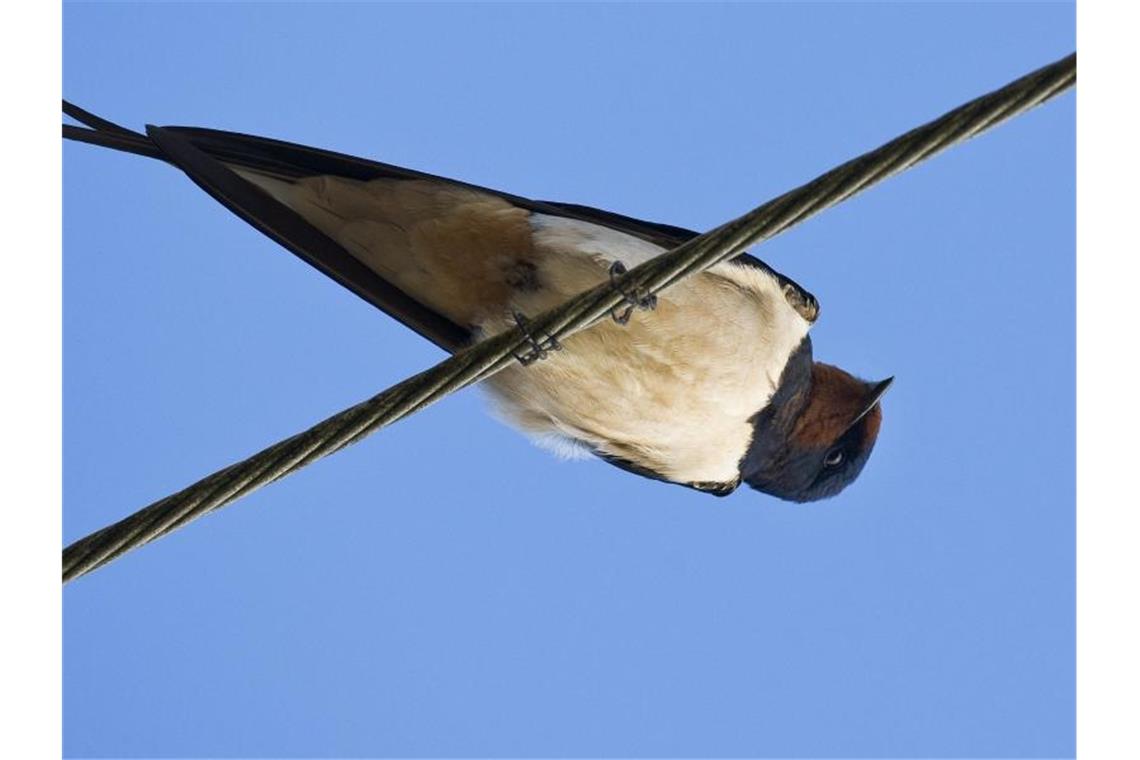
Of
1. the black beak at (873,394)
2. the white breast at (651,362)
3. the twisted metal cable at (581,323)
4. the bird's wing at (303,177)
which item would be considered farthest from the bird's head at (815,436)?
the twisted metal cable at (581,323)

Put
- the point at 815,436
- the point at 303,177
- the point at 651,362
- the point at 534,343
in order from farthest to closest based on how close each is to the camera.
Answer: the point at 815,436 < the point at 303,177 < the point at 651,362 < the point at 534,343

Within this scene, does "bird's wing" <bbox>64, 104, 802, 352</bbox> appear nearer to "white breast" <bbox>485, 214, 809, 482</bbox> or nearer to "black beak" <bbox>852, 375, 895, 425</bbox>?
"white breast" <bbox>485, 214, 809, 482</bbox>

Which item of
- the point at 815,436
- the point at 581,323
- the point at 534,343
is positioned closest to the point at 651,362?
the point at 534,343

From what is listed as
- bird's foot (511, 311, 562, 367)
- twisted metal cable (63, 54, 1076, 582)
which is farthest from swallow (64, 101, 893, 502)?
twisted metal cable (63, 54, 1076, 582)

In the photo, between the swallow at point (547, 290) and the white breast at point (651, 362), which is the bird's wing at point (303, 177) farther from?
the white breast at point (651, 362)

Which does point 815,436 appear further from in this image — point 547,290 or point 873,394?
point 547,290
